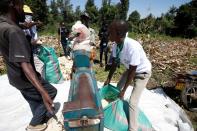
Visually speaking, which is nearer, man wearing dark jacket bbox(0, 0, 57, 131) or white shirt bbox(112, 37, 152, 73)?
man wearing dark jacket bbox(0, 0, 57, 131)

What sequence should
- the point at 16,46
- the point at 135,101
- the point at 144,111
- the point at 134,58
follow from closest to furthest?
the point at 16,46 → the point at 134,58 → the point at 135,101 → the point at 144,111

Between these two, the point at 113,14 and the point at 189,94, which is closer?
the point at 189,94

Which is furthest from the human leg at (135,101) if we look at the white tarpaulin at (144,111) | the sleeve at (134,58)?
the white tarpaulin at (144,111)

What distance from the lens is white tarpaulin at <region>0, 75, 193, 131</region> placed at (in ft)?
12.0

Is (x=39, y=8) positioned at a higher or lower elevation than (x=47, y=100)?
higher

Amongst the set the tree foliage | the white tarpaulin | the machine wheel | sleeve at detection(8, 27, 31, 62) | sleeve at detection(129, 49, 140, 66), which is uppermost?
the tree foliage

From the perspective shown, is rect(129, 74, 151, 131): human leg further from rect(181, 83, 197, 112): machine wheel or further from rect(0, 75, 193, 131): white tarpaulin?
rect(181, 83, 197, 112): machine wheel

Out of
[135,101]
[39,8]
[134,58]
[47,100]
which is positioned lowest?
[135,101]

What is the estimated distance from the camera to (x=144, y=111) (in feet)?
13.2

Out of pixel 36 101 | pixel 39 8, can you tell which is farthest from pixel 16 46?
pixel 39 8

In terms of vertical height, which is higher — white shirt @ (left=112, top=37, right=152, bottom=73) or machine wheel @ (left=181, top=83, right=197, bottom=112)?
white shirt @ (left=112, top=37, right=152, bottom=73)

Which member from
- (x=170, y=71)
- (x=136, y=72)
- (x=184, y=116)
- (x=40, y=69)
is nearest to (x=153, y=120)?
(x=184, y=116)

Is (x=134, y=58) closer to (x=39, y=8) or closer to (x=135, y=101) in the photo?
(x=135, y=101)

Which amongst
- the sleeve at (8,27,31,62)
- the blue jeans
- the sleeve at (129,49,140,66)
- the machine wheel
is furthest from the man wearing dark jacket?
the machine wheel
